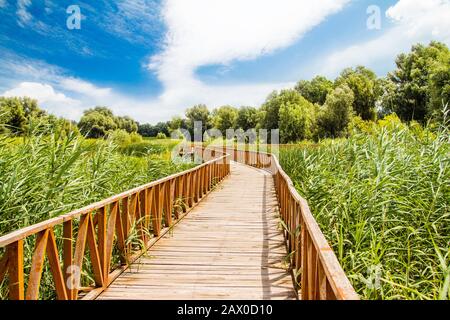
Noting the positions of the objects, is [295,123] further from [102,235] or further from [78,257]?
[78,257]

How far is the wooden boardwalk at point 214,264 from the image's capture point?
354 centimetres

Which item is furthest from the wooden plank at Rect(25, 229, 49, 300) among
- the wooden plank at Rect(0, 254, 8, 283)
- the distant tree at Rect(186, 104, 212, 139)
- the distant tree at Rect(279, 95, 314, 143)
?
the distant tree at Rect(186, 104, 212, 139)

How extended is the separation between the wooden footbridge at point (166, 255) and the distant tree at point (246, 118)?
67.7 metres

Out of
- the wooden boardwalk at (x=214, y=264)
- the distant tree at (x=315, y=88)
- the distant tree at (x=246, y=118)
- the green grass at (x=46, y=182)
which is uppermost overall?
the distant tree at (x=315, y=88)

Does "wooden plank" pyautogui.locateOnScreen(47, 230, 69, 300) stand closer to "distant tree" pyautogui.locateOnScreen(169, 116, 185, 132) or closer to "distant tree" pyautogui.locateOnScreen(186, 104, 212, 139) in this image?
"distant tree" pyautogui.locateOnScreen(169, 116, 185, 132)

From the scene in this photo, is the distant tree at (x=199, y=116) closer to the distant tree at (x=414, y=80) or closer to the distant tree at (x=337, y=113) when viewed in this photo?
the distant tree at (x=337, y=113)

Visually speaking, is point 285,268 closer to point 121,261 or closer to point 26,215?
point 121,261

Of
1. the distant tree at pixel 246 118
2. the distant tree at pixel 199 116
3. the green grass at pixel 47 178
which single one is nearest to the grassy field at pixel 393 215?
the green grass at pixel 47 178

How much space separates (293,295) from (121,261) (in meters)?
1.92

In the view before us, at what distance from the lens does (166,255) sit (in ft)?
15.8

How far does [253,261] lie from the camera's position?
459cm

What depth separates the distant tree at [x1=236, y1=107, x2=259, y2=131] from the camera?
74.8 m
